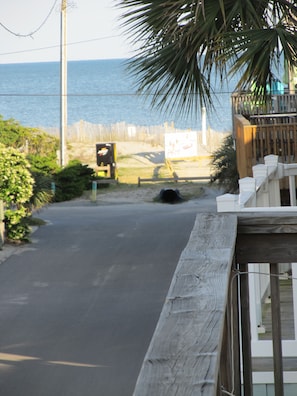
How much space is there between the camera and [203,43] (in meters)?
9.68

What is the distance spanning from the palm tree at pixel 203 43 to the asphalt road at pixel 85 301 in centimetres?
330

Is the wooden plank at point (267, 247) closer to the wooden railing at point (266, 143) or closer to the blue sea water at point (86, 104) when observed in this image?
the wooden railing at point (266, 143)

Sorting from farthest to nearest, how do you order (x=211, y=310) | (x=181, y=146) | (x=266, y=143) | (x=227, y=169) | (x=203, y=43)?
(x=181, y=146), (x=227, y=169), (x=266, y=143), (x=203, y=43), (x=211, y=310)

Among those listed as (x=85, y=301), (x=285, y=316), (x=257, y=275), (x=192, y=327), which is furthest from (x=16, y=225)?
(x=192, y=327)

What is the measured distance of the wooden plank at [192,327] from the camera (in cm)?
163

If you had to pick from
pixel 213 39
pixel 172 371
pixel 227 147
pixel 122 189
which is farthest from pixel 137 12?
pixel 122 189

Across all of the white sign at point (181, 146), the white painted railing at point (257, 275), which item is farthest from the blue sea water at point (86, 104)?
the white painted railing at point (257, 275)

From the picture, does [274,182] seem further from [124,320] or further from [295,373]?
[295,373]

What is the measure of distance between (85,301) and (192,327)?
12.3 meters

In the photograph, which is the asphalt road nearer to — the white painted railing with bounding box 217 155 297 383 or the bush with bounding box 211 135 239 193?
the bush with bounding box 211 135 239 193

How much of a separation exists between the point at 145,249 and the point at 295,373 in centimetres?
1293

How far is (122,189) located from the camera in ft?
109

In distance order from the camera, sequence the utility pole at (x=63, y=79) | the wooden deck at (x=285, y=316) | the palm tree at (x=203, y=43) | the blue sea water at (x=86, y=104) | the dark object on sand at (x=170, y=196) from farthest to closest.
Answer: the blue sea water at (x=86, y=104), the utility pole at (x=63, y=79), the dark object on sand at (x=170, y=196), the palm tree at (x=203, y=43), the wooden deck at (x=285, y=316)

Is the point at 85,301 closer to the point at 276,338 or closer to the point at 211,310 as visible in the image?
the point at 276,338
